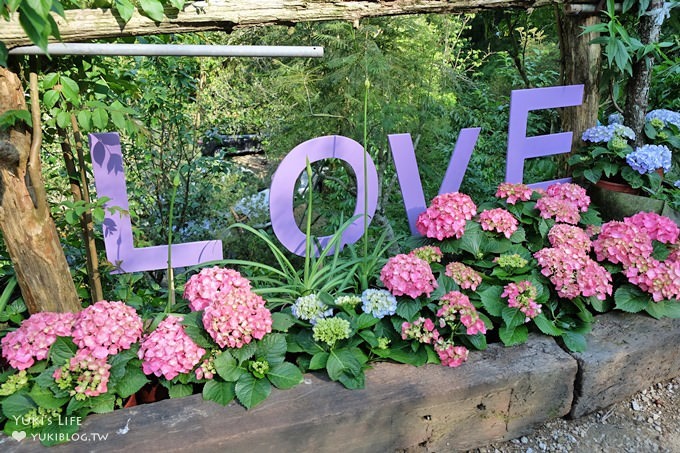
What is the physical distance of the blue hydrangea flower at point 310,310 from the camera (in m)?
1.80

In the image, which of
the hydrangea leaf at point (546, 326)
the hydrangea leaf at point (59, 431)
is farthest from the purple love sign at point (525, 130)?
the hydrangea leaf at point (59, 431)

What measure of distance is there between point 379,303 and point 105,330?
0.88m

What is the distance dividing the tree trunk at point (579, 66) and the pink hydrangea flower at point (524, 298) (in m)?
1.25

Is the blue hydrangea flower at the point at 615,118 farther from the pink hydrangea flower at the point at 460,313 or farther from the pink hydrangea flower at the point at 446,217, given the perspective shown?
the pink hydrangea flower at the point at 460,313

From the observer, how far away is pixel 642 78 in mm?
2738

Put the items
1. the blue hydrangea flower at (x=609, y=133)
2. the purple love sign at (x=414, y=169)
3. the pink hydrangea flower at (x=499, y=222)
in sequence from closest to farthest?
the pink hydrangea flower at (x=499, y=222)
the purple love sign at (x=414, y=169)
the blue hydrangea flower at (x=609, y=133)

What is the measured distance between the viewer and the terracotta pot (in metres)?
2.62

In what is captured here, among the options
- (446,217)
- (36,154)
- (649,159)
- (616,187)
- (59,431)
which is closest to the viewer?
(59,431)

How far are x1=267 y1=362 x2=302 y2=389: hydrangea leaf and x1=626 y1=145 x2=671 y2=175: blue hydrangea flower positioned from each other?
1.98 meters

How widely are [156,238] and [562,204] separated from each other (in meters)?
2.28

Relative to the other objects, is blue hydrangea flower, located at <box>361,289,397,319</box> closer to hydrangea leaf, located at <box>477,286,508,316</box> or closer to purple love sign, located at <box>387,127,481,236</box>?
hydrangea leaf, located at <box>477,286,508,316</box>

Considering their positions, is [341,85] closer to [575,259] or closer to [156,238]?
[156,238]

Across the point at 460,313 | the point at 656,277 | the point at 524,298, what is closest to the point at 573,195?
the point at 656,277

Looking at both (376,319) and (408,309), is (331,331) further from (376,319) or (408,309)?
(408,309)
